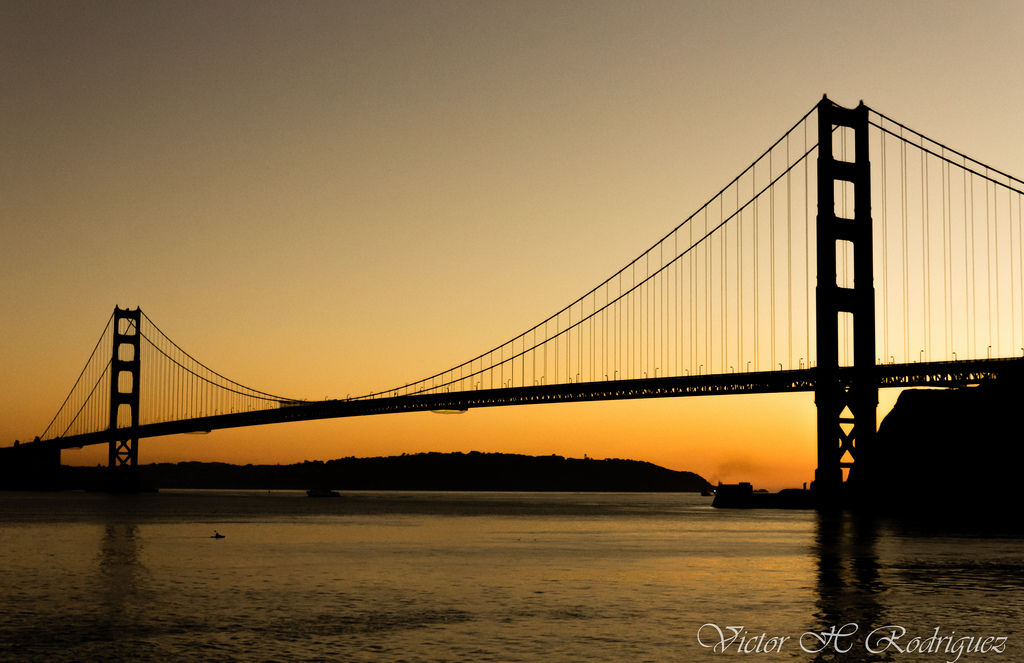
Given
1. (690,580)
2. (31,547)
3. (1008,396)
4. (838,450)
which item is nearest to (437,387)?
(838,450)

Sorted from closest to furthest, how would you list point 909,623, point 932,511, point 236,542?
point 909,623, point 236,542, point 932,511

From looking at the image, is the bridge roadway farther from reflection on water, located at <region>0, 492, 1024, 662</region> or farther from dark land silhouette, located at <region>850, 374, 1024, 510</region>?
reflection on water, located at <region>0, 492, 1024, 662</region>

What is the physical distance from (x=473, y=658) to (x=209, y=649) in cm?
430

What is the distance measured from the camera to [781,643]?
823 inches

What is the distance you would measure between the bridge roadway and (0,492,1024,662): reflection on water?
18051 millimetres

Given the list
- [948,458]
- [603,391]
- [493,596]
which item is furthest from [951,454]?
[493,596]

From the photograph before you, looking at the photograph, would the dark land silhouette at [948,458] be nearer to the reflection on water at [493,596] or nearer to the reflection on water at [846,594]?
the reflection on water at [493,596]

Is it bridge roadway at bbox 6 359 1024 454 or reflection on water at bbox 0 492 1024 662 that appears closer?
reflection on water at bbox 0 492 1024 662

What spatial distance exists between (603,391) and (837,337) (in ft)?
57.1

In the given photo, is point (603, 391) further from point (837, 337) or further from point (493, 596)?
point (493, 596)

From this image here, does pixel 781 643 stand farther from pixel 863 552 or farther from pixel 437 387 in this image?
pixel 437 387

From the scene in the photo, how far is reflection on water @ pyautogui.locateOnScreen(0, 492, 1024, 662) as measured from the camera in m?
20.6

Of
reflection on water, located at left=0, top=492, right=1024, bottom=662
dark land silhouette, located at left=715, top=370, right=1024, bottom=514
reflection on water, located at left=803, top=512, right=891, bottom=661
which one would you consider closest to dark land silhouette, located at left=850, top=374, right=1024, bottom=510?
dark land silhouette, located at left=715, top=370, right=1024, bottom=514

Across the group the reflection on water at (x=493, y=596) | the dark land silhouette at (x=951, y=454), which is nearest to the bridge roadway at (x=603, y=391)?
the dark land silhouette at (x=951, y=454)
